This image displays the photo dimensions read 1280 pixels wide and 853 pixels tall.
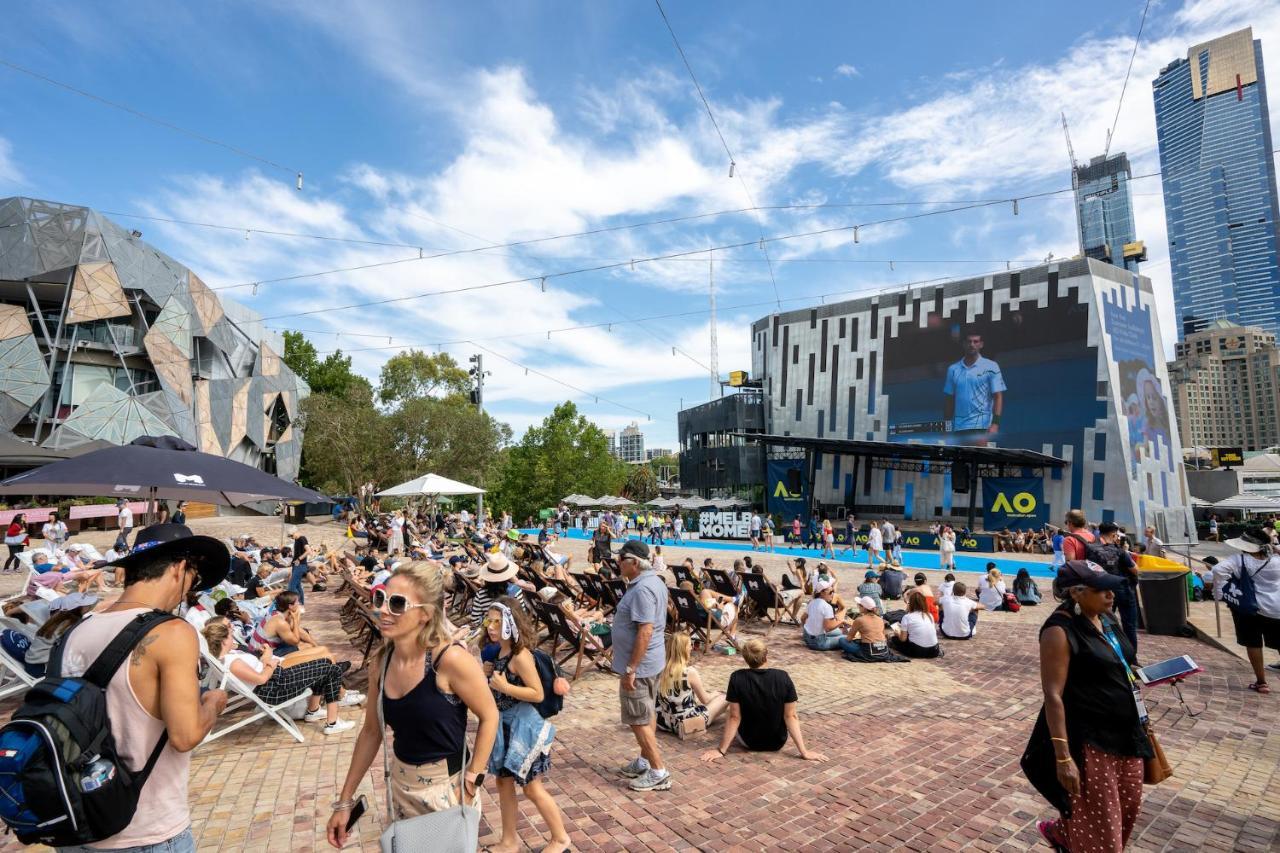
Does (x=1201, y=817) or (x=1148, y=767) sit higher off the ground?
(x=1148, y=767)

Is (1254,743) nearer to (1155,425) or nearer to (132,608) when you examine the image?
(132,608)

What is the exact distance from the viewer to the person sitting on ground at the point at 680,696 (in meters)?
5.21

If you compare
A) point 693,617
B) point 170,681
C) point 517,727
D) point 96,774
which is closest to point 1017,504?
point 693,617

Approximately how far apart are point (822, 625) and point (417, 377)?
143 ft

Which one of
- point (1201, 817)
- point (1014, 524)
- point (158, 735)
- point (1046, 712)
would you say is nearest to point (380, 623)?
point (158, 735)

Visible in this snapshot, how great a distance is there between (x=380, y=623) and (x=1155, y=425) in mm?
41683

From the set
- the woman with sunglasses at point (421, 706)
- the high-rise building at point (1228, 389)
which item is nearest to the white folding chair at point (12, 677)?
the woman with sunglasses at point (421, 706)

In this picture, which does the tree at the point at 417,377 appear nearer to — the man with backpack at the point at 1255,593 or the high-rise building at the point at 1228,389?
the man with backpack at the point at 1255,593

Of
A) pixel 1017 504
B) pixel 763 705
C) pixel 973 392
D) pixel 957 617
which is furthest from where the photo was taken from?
pixel 973 392

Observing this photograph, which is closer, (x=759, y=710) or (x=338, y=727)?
(x=759, y=710)

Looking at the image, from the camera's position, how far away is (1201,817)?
12.4ft

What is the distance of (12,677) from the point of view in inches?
260

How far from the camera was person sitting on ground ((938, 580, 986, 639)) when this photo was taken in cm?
870

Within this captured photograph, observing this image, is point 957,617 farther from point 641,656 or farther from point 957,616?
point 641,656
